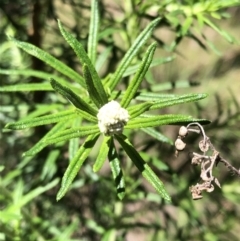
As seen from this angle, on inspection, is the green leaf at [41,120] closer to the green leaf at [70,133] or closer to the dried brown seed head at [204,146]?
the green leaf at [70,133]

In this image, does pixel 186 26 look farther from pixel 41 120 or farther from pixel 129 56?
pixel 41 120

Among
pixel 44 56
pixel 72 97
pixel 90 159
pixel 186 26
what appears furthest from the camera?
pixel 90 159

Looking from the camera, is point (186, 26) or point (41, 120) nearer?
point (41, 120)

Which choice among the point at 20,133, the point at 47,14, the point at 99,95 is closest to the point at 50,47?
the point at 47,14

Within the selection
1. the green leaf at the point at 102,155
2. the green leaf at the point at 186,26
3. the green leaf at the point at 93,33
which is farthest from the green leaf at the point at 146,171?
the green leaf at the point at 186,26

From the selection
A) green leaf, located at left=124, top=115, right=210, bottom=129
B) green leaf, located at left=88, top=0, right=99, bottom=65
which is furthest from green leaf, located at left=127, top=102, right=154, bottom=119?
green leaf, located at left=88, top=0, right=99, bottom=65

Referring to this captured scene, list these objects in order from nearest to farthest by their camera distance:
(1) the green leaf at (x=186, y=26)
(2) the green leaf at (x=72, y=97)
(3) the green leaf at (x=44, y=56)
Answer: (2) the green leaf at (x=72, y=97) → (3) the green leaf at (x=44, y=56) → (1) the green leaf at (x=186, y=26)

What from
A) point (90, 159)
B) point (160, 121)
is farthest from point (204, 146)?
point (90, 159)

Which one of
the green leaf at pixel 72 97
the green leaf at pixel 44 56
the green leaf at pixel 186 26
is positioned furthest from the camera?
the green leaf at pixel 186 26
